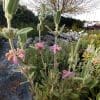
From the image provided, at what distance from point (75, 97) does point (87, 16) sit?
17631 mm

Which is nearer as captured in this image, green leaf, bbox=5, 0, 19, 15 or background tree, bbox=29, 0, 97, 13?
green leaf, bbox=5, 0, 19, 15

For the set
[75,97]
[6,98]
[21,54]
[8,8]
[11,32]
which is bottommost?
[6,98]

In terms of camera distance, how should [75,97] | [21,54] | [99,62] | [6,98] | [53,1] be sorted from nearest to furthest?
[21,54], [75,97], [99,62], [6,98], [53,1]

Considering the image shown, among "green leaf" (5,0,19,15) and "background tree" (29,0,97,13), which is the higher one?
"green leaf" (5,0,19,15)

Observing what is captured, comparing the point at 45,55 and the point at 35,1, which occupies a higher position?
the point at 45,55

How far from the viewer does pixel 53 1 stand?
20125 mm

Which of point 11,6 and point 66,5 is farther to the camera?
point 66,5

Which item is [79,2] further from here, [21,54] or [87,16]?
[21,54]

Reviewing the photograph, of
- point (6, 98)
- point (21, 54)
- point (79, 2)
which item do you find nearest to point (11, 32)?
point (21, 54)

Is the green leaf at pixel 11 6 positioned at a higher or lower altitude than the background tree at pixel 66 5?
higher

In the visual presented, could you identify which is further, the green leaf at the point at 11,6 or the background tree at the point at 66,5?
the background tree at the point at 66,5

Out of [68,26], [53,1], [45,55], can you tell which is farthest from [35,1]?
[45,55]

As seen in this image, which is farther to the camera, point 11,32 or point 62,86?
point 62,86

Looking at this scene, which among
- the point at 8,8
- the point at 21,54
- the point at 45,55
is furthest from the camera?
the point at 45,55
